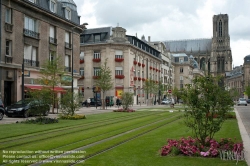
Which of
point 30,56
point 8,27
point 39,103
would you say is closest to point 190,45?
point 30,56

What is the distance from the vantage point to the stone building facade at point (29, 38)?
30.4 metres

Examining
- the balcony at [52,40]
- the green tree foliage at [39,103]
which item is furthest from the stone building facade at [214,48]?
the green tree foliage at [39,103]

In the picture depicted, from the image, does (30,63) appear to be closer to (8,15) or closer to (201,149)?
(8,15)

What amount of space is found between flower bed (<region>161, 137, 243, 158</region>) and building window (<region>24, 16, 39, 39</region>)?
27.4 metres

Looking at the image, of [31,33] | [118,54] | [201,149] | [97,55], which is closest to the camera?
[201,149]

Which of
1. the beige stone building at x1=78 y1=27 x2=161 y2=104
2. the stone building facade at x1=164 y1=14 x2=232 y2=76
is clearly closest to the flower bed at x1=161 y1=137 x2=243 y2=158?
the beige stone building at x1=78 y1=27 x2=161 y2=104

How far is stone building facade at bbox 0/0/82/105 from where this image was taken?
3044 centimetres

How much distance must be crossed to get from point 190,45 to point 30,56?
421 ft

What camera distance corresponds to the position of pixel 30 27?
3447cm

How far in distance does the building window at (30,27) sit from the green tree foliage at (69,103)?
12.8 meters

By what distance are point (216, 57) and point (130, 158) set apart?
145591 millimetres

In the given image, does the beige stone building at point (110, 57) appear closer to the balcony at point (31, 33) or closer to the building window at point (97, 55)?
the building window at point (97, 55)

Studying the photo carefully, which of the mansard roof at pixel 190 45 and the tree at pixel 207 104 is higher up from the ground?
the mansard roof at pixel 190 45

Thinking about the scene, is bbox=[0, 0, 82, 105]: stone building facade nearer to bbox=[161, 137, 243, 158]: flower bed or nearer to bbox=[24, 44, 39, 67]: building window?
bbox=[24, 44, 39, 67]: building window
